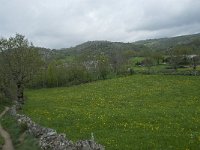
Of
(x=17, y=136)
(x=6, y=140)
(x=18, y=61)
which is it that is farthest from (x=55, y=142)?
(x=18, y=61)

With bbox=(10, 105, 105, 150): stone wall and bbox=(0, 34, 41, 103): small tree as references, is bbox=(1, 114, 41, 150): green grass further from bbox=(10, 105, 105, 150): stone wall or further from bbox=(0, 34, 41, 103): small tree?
bbox=(0, 34, 41, 103): small tree

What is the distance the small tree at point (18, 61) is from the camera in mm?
48750

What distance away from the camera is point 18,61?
161 feet

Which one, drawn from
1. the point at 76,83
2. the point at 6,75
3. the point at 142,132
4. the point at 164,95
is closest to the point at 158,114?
the point at 142,132

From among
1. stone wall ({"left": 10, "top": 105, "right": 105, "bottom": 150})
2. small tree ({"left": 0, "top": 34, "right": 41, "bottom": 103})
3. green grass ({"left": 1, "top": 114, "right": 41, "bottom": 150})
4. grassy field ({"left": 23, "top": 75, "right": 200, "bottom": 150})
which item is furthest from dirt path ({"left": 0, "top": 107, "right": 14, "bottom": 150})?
small tree ({"left": 0, "top": 34, "right": 41, "bottom": 103})

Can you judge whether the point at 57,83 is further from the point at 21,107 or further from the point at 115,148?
the point at 115,148

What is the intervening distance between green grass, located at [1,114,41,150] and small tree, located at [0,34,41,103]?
1403 centimetres

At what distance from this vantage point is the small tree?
48.8 metres

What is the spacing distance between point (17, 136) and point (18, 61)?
76.4ft

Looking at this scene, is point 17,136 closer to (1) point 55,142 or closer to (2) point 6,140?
(2) point 6,140

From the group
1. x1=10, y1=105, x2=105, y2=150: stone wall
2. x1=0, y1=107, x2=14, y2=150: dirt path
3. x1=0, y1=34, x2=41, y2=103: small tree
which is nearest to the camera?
x1=10, y1=105, x2=105, y2=150: stone wall

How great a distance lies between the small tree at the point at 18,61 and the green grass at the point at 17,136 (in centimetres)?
1403

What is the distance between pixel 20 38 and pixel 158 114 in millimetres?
27022

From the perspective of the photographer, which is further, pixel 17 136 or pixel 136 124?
pixel 136 124
